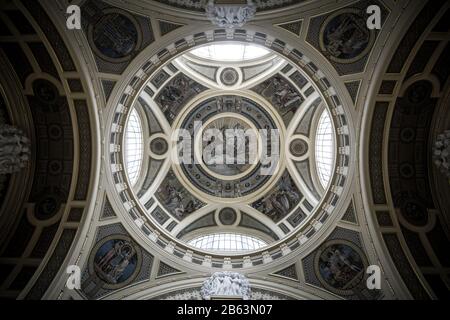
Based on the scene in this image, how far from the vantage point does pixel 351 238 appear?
17828mm

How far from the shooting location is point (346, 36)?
16016 millimetres

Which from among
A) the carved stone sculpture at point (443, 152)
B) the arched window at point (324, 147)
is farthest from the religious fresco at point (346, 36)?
the arched window at point (324, 147)

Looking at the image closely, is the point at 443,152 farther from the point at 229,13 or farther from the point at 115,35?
the point at 115,35

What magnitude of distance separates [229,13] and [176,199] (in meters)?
14.6

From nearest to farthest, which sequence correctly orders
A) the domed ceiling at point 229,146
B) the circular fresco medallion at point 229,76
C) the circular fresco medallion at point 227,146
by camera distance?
the domed ceiling at point 229,146 < the circular fresco medallion at point 229,76 < the circular fresco medallion at point 227,146

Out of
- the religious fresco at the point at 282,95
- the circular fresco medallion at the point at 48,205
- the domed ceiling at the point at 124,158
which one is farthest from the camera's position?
the religious fresco at the point at 282,95

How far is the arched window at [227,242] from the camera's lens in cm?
2542

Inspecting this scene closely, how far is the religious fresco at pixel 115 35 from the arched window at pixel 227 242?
13.7 metres

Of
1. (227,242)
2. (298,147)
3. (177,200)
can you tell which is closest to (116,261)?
(177,200)

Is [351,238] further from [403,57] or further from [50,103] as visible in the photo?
[50,103]

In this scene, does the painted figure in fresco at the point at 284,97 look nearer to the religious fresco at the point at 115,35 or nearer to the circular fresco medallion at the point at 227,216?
the circular fresco medallion at the point at 227,216

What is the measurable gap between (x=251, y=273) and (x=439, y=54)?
12.3 meters

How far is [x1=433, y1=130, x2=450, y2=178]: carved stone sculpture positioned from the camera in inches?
594

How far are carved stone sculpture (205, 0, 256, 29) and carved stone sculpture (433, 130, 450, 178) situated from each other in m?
8.82
